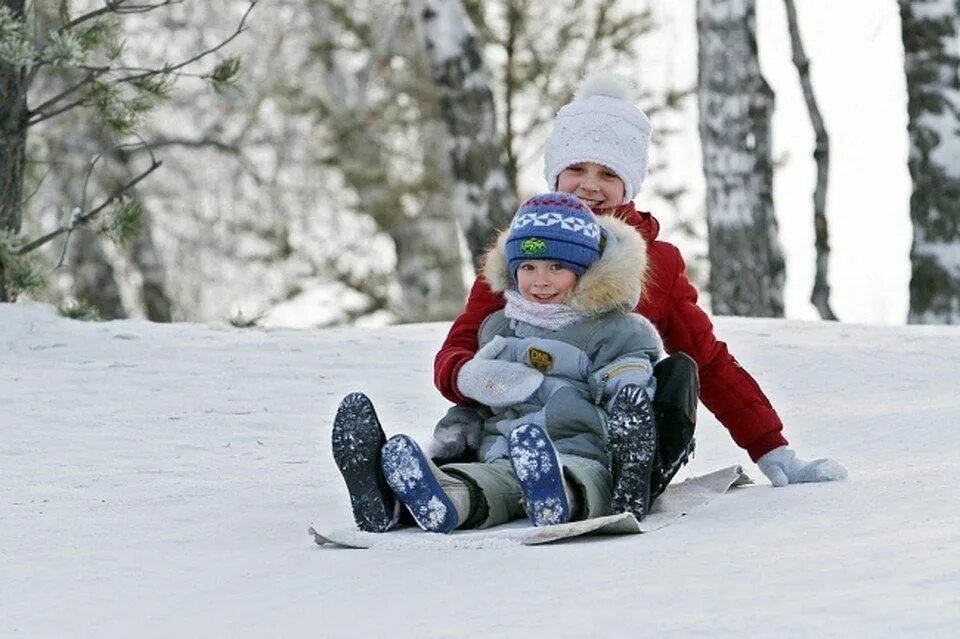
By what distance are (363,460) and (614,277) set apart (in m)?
0.74

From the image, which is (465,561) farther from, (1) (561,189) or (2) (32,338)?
(2) (32,338)

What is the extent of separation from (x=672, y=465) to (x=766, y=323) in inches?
195

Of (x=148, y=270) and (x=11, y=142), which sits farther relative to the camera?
(x=148, y=270)

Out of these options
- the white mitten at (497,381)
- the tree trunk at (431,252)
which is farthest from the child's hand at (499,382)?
the tree trunk at (431,252)

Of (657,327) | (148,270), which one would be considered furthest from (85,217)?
(148,270)

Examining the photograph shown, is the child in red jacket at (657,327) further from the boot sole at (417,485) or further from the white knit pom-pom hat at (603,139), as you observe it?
the boot sole at (417,485)

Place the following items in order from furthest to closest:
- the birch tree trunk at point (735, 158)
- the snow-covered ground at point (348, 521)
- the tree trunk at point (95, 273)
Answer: the tree trunk at point (95, 273) < the birch tree trunk at point (735, 158) < the snow-covered ground at point (348, 521)

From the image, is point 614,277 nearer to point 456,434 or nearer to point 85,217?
point 456,434

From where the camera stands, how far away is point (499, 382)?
419 cm

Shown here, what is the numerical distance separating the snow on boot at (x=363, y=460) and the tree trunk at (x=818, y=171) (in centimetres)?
1123

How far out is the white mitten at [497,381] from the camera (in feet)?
13.7

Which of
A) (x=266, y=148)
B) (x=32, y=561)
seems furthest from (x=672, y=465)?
(x=266, y=148)

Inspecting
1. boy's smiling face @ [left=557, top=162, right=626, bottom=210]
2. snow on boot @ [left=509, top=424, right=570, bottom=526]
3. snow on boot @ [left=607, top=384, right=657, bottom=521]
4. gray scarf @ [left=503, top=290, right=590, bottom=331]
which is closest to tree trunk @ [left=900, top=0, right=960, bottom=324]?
boy's smiling face @ [left=557, top=162, right=626, bottom=210]

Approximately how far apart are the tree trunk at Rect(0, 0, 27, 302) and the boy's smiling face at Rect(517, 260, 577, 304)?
4.58m
